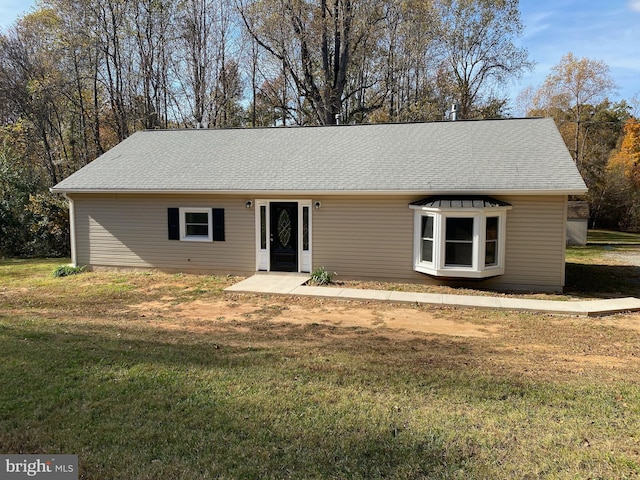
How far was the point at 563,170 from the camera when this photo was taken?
31.6ft

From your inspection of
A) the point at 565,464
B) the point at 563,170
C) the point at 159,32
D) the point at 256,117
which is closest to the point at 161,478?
the point at 565,464

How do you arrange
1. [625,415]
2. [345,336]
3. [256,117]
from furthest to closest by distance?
1. [256,117]
2. [345,336]
3. [625,415]

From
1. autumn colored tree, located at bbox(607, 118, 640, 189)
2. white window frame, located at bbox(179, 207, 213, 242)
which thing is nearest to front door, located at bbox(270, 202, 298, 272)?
white window frame, located at bbox(179, 207, 213, 242)

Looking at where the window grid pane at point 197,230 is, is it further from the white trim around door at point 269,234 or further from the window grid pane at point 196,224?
the white trim around door at point 269,234

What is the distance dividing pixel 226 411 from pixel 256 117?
2555cm

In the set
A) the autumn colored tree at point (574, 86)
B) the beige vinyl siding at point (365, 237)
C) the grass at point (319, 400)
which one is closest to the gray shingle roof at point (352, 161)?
the beige vinyl siding at point (365, 237)

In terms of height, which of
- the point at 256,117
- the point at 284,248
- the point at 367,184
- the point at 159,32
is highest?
the point at 159,32

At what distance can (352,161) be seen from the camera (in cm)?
1152

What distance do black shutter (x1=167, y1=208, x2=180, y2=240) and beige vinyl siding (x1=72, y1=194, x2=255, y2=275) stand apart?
16 cm

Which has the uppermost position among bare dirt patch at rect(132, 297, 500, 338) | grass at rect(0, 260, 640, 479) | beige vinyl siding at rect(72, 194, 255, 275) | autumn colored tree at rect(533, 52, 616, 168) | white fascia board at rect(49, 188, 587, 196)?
autumn colored tree at rect(533, 52, 616, 168)

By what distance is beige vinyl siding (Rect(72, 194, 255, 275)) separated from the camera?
1130 cm

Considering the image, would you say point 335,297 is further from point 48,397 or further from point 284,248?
point 48,397

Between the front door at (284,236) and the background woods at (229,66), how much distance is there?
41.5 feet

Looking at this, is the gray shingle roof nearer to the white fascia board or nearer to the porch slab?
the white fascia board
